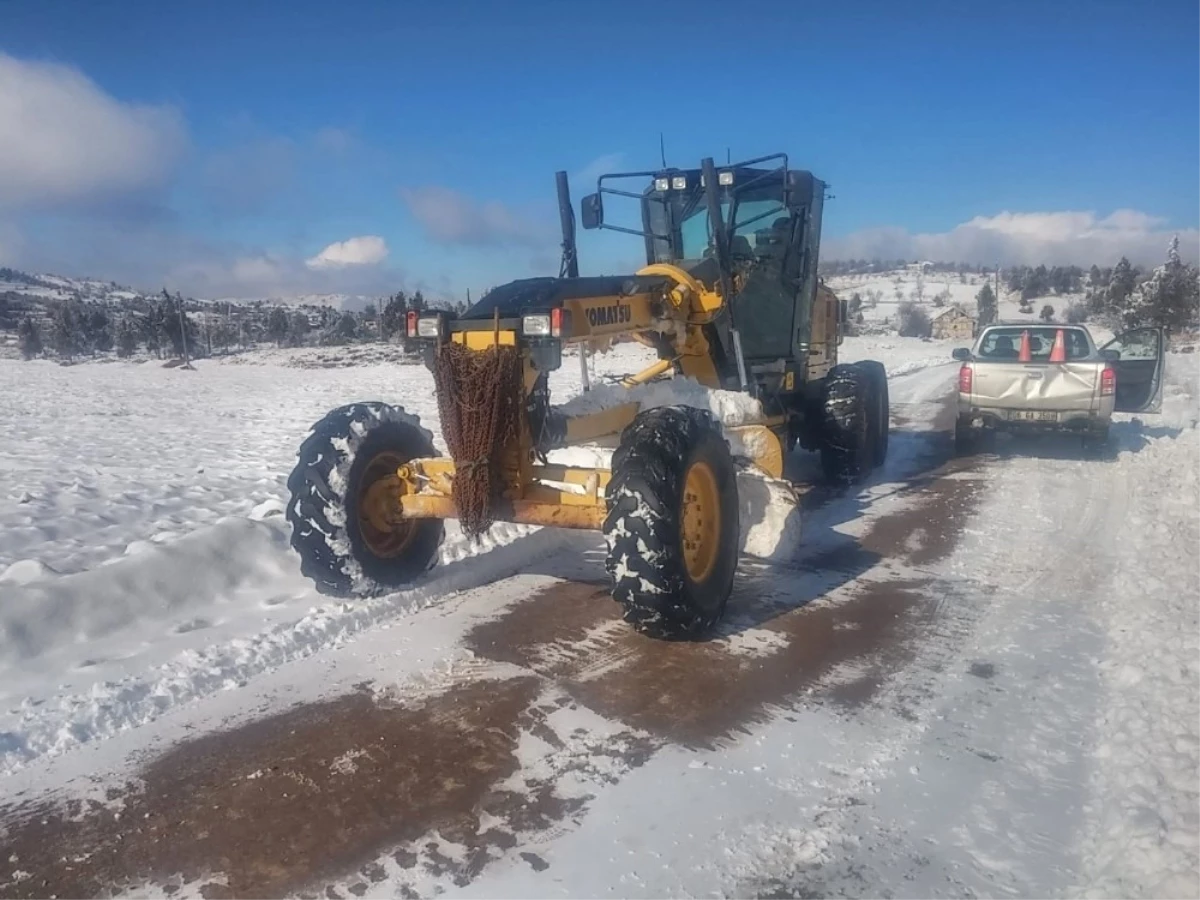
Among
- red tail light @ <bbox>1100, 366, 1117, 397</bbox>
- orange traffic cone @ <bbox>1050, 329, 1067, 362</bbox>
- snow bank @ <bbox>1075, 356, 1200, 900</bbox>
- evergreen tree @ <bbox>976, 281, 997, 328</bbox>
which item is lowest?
evergreen tree @ <bbox>976, 281, 997, 328</bbox>

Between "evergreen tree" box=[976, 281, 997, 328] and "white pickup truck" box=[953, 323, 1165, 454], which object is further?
"evergreen tree" box=[976, 281, 997, 328]

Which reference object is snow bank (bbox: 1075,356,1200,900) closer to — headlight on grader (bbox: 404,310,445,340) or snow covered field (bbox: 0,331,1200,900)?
snow covered field (bbox: 0,331,1200,900)

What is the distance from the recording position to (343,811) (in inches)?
137

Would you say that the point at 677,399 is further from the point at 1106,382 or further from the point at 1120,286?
the point at 1120,286

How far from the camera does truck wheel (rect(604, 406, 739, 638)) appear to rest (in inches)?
188

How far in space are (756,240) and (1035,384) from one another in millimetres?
4435

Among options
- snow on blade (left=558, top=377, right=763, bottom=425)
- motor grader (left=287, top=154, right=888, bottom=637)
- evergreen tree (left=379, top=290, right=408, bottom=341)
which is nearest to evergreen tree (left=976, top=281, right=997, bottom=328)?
evergreen tree (left=379, top=290, right=408, bottom=341)

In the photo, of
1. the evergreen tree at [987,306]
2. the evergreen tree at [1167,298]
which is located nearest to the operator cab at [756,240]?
the evergreen tree at [1167,298]

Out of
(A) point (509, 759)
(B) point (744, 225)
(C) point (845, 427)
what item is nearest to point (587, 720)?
(A) point (509, 759)

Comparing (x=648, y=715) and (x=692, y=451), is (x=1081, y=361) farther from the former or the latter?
(x=648, y=715)

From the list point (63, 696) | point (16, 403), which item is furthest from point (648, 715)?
point (16, 403)

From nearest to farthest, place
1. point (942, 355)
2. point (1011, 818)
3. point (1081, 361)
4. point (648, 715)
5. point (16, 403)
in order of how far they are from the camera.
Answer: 1. point (1011, 818)
2. point (648, 715)
3. point (1081, 361)
4. point (16, 403)
5. point (942, 355)

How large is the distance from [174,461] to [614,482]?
8100mm

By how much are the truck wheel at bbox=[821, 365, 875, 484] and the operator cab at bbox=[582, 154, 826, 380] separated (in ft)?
1.69
